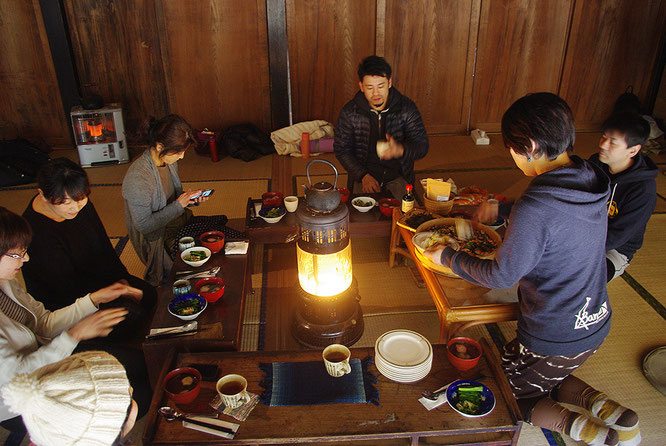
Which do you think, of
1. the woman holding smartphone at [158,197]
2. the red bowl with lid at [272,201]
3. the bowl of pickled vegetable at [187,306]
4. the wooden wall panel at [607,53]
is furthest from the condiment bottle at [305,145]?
the bowl of pickled vegetable at [187,306]

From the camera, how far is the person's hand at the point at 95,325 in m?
1.85

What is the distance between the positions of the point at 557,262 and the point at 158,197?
2310 millimetres

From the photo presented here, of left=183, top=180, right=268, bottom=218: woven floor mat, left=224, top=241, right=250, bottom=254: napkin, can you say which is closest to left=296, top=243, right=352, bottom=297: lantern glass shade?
left=224, top=241, right=250, bottom=254: napkin

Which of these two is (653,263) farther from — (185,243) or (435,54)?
(435,54)

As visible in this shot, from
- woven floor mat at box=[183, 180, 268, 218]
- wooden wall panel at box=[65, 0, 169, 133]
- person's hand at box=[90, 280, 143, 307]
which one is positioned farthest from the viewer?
wooden wall panel at box=[65, 0, 169, 133]

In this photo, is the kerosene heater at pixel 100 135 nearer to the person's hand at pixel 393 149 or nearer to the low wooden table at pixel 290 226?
the low wooden table at pixel 290 226

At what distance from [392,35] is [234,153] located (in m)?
2.39

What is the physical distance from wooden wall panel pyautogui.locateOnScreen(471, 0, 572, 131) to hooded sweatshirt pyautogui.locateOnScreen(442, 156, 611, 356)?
4.85m

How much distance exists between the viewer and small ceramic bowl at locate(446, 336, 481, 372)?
5.80 feet

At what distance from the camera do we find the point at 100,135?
547 cm

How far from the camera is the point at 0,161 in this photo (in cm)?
486

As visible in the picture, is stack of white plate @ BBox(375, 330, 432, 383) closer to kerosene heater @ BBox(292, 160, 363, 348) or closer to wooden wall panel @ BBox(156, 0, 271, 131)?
kerosene heater @ BBox(292, 160, 363, 348)

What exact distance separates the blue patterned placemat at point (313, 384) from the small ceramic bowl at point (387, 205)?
5.06 ft

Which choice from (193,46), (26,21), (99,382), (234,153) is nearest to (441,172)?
(234,153)
